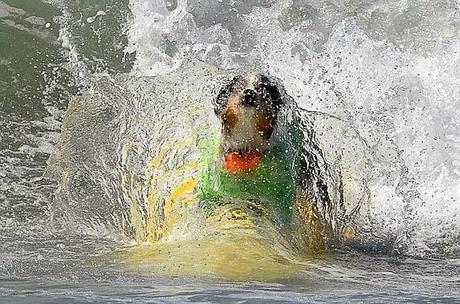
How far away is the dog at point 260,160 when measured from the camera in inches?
138

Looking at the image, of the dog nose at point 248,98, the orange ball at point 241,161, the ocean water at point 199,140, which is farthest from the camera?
the orange ball at point 241,161

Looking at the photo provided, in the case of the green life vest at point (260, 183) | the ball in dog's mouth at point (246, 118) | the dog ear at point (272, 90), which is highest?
the dog ear at point (272, 90)

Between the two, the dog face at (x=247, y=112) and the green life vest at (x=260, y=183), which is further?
the green life vest at (x=260, y=183)

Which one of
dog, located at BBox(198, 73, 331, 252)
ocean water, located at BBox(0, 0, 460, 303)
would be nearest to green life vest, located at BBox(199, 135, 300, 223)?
dog, located at BBox(198, 73, 331, 252)

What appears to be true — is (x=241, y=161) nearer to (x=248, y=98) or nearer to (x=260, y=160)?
(x=260, y=160)

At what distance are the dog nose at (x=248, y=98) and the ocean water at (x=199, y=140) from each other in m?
0.45

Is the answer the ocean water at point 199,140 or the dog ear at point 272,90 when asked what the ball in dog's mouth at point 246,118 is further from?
the ocean water at point 199,140

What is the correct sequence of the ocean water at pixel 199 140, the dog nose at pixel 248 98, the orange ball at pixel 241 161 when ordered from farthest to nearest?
the orange ball at pixel 241 161
the dog nose at pixel 248 98
the ocean water at pixel 199 140

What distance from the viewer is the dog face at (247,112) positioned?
3.46 m

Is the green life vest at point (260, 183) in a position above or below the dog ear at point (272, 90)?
below

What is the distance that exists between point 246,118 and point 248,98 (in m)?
0.08

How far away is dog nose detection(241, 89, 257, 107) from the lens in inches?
135

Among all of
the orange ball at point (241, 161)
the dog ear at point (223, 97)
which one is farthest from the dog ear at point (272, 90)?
the orange ball at point (241, 161)

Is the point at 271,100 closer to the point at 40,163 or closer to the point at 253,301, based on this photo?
the point at 253,301
